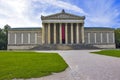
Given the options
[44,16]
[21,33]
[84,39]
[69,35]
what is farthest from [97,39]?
[21,33]

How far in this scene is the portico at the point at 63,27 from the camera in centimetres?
8762

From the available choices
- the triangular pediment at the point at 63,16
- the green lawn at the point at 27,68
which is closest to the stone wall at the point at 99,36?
the triangular pediment at the point at 63,16

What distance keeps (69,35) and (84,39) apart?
7354 mm

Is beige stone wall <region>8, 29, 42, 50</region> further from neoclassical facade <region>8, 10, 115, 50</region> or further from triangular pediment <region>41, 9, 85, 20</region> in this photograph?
triangular pediment <region>41, 9, 85, 20</region>

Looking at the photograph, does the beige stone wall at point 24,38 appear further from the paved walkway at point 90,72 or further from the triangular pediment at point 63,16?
the paved walkway at point 90,72

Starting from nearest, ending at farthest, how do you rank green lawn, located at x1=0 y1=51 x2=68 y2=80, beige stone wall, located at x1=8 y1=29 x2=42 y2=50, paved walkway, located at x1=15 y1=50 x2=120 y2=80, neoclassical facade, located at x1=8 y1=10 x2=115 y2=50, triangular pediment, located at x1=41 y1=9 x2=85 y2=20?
1. paved walkway, located at x1=15 y1=50 x2=120 y2=80
2. green lawn, located at x1=0 y1=51 x2=68 y2=80
3. triangular pediment, located at x1=41 y1=9 x2=85 y2=20
4. neoclassical facade, located at x1=8 y1=10 x2=115 y2=50
5. beige stone wall, located at x1=8 y1=29 x2=42 y2=50

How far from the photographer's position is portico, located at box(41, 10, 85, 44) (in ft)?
287

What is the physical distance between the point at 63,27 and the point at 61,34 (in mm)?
3427

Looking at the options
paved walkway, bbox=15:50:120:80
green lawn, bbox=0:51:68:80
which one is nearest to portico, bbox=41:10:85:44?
green lawn, bbox=0:51:68:80

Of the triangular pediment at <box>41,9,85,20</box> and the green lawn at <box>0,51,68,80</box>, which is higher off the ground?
the triangular pediment at <box>41,9,85,20</box>

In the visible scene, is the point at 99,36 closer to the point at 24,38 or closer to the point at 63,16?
the point at 63,16

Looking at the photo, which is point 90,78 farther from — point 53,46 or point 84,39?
point 84,39

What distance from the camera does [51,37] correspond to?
9169cm

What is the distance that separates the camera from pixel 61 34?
88375mm
